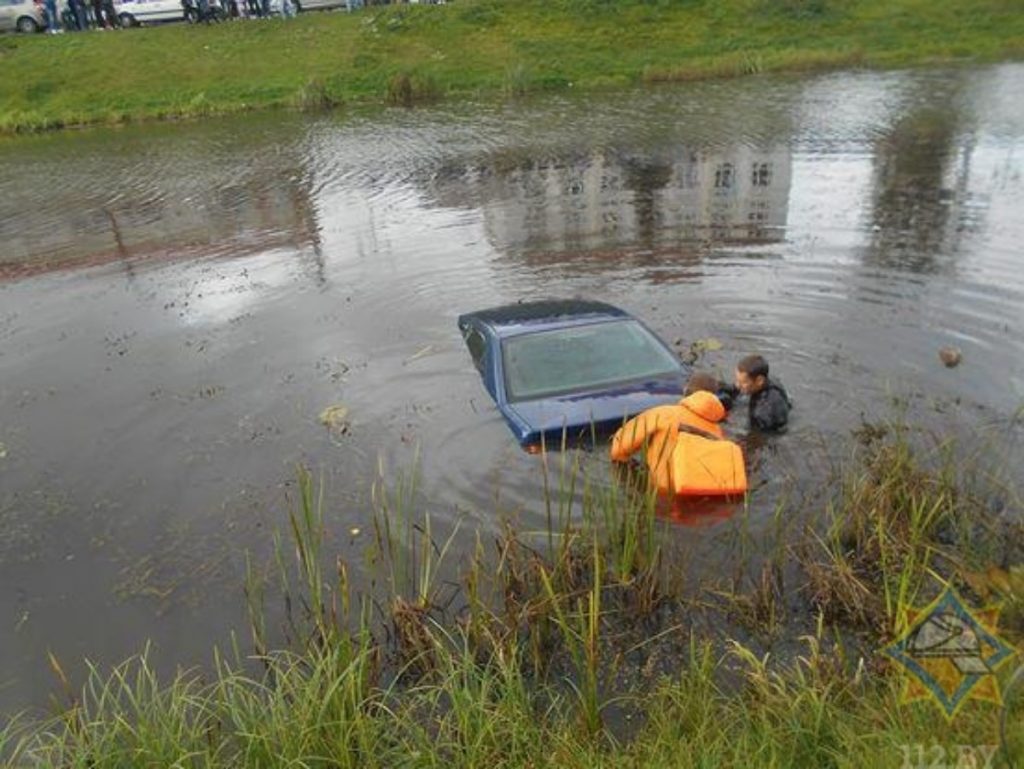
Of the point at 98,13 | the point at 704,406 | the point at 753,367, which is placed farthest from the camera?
the point at 98,13

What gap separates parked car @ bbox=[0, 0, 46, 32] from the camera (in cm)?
3541

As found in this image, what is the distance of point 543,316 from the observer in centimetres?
873

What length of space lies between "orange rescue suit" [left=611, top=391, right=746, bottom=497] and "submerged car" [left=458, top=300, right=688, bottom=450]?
33cm

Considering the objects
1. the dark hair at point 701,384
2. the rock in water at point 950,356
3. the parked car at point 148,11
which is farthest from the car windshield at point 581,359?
the parked car at point 148,11

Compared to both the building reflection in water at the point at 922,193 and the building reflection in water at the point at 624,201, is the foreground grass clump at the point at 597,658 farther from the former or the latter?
the building reflection in water at the point at 624,201

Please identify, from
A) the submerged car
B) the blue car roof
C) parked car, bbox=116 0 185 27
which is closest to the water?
the submerged car

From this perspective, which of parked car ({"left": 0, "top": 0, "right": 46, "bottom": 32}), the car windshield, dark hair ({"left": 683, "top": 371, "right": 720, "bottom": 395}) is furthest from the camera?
parked car ({"left": 0, "top": 0, "right": 46, "bottom": 32})

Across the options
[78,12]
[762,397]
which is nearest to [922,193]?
[762,397]

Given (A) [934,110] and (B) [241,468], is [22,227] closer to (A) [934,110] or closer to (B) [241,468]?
(B) [241,468]

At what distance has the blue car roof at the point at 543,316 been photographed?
27.8ft

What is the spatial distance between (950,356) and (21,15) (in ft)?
125

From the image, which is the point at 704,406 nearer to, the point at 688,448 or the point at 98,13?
the point at 688,448

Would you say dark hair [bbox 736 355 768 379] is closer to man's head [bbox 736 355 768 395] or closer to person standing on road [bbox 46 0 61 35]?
man's head [bbox 736 355 768 395]

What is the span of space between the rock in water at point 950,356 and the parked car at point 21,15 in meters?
37.4
